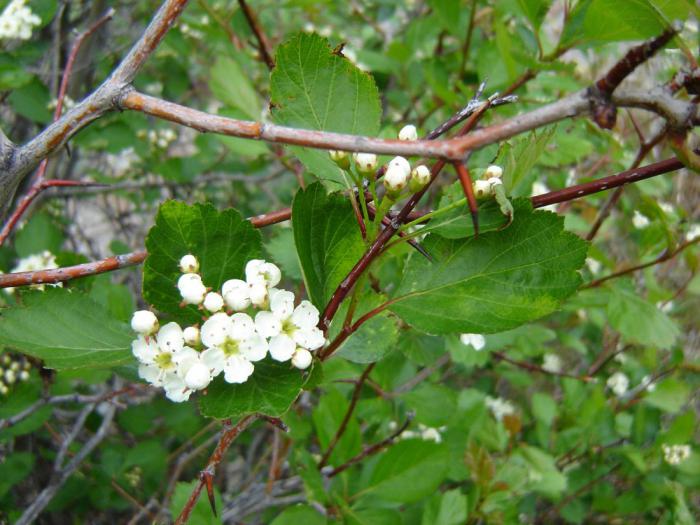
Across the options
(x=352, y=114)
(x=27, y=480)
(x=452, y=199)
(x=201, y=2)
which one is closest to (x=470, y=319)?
(x=452, y=199)

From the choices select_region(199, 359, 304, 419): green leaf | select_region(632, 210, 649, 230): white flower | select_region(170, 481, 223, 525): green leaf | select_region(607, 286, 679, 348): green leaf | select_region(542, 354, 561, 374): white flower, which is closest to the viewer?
select_region(199, 359, 304, 419): green leaf

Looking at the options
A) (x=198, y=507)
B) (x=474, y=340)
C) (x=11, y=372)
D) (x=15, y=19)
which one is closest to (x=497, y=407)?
(x=474, y=340)

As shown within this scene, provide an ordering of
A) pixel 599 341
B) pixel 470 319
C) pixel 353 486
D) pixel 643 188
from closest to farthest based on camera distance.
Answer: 1. pixel 470 319
2. pixel 353 486
3. pixel 643 188
4. pixel 599 341

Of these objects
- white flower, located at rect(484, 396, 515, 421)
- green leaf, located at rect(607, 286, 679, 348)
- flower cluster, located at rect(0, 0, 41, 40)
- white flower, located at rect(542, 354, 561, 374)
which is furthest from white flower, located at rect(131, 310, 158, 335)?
white flower, located at rect(542, 354, 561, 374)

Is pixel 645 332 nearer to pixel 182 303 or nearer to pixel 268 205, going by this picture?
pixel 182 303

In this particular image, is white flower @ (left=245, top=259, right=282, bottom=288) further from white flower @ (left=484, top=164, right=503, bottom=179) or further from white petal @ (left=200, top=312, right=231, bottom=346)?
white flower @ (left=484, top=164, right=503, bottom=179)

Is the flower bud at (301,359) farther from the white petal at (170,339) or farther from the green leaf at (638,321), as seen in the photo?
the green leaf at (638,321)
